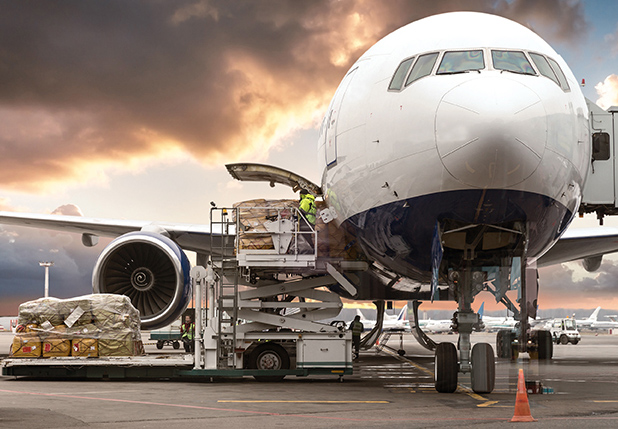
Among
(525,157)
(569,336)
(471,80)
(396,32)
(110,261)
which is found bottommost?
(569,336)

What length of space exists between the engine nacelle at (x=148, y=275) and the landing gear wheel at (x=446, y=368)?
5.59m

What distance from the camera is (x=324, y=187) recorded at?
12.0 m

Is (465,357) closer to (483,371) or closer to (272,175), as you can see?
(483,371)

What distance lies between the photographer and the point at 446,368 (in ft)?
34.6

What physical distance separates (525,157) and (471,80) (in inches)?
42.9

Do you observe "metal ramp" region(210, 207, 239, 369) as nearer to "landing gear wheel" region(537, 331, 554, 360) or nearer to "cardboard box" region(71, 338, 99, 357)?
"cardboard box" region(71, 338, 99, 357)

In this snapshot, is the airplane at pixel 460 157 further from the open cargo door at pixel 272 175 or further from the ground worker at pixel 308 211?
the open cargo door at pixel 272 175

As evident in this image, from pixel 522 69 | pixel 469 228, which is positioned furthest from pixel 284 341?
pixel 522 69

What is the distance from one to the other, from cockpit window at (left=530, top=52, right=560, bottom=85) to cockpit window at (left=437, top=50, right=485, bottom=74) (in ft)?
2.49

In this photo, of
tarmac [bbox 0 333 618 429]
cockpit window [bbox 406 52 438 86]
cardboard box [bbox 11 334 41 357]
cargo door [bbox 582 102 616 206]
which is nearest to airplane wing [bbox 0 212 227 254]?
cardboard box [bbox 11 334 41 357]

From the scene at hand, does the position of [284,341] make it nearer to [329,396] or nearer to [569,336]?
[329,396]

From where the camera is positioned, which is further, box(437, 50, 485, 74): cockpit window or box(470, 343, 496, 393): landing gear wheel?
box(470, 343, 496, 393): landing gear wheel

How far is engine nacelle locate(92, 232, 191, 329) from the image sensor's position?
1425 centimetres

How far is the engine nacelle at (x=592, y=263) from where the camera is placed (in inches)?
722
